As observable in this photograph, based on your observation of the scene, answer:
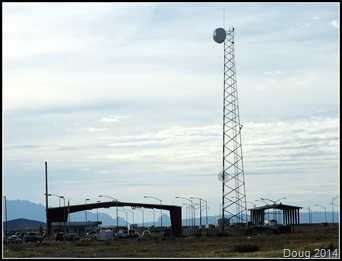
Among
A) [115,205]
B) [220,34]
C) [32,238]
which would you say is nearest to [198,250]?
[220,34]

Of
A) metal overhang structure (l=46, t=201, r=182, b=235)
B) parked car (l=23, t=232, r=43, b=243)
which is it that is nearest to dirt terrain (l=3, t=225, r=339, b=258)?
parked car (l=23, t=232, r=43, b=243)

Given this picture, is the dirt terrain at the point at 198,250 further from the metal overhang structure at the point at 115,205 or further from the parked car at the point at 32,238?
the metal overhang structure at the point at 115,205

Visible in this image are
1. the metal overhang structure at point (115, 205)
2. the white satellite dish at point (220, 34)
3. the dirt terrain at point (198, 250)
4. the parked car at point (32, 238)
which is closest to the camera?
the dirt terrain at point (198, 250)

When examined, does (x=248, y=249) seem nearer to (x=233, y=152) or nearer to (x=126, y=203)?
(x=233, y=152)

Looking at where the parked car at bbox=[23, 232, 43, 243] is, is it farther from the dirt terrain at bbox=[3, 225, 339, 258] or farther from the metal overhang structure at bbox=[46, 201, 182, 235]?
the metal overhang structure at bbox=[46, 201, 182, 235]

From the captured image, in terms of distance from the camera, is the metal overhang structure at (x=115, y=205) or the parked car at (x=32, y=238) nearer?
the parked car at (x=32, y=238)

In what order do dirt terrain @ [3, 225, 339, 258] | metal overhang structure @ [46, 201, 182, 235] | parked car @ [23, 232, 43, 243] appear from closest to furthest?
dirt terrain @ [3, 225, 339, 258] → parked car @ [23, 232, 43, 243] → metal overhang structure @ [46, 201, 182, 235]

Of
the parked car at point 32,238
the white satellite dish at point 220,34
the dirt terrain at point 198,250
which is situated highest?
the white satellite dish at point 220,34

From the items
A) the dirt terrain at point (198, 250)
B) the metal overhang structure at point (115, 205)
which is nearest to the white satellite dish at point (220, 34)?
the dirt terrain at point (198, 250)

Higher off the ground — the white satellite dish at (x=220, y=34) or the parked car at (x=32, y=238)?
the white satellite dish at (x=220, y=34)

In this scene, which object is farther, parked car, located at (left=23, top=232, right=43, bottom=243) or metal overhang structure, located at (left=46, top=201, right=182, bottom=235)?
metal overhang structure, located at (left=46, top=201, right=182, bottom=235)

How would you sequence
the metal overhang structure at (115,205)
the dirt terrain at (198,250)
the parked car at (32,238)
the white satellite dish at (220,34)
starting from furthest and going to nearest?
the metal overhang structure at (115,205)
the parked car at (32,238)
the white satellite dish at (220,34)
the dirt terrain at (198,250)

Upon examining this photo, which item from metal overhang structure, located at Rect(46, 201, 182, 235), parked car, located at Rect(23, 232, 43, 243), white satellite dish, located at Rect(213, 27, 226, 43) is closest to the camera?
white satellite dish, located at Rect(213, 27, 226, 43)

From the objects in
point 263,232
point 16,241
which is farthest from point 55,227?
point 263,232
